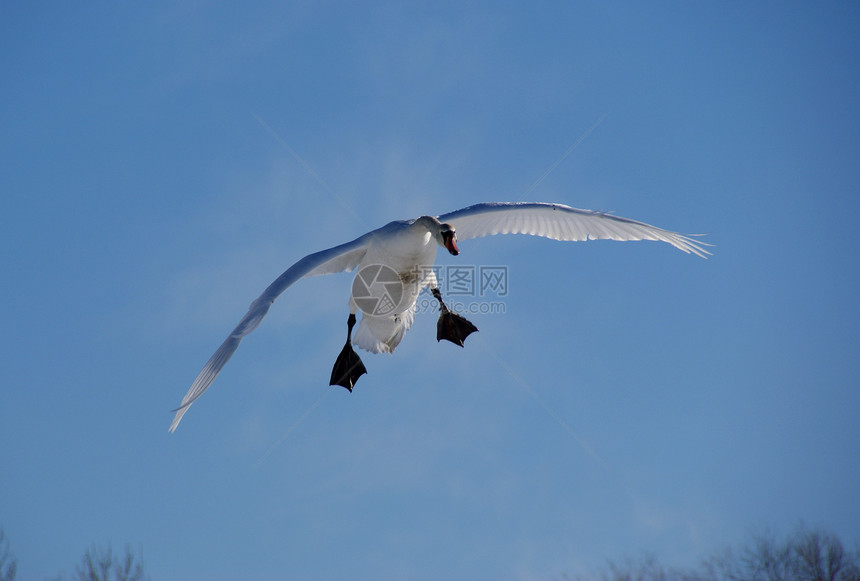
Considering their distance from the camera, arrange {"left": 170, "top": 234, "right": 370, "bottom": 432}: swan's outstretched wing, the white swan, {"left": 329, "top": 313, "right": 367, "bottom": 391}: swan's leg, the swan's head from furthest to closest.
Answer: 1. {"left": 329, "top": 313, "right": 367, "bottom": 391}: swan's leg
2. the swan's head
3. the white swan
4. {"left": 170, "top": 234, "right": 370, "bottom": 432}: swan's outstretched wing

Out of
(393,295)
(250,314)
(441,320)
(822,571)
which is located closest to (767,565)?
(822,571)

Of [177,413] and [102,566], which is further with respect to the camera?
[102,566]

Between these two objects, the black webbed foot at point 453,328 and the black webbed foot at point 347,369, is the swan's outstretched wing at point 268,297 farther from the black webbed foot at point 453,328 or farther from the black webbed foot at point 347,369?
the black webbed foot at point 453,328

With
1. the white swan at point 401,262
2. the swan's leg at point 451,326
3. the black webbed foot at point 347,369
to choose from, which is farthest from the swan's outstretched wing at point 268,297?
the swan's leg at point 451,326

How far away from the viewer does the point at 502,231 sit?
1221 cm

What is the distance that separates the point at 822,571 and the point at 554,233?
14101 millimetres

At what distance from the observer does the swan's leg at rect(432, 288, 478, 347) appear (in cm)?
1147

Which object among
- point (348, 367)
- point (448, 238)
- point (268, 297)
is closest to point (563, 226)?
point (448, 238)

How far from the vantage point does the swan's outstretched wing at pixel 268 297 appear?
7.84 m

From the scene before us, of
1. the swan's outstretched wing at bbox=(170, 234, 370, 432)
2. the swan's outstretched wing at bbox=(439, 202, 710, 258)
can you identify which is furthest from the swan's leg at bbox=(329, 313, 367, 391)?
the swan's outstretched wing at bbox=(439, 202, 710, 258)

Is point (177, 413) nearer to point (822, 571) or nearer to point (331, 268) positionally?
point (331, 268)

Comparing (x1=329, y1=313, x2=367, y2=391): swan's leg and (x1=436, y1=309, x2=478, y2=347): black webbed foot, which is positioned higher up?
(x1=436, y1=309, x2=478, y2=347): black webbed foot

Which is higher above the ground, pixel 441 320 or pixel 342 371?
pixel 441 320

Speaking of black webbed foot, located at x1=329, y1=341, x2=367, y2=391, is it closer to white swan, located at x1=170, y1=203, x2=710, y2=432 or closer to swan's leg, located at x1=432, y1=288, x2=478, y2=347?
white swan, located at x1=170, y1=203, x2=710, y2=432
